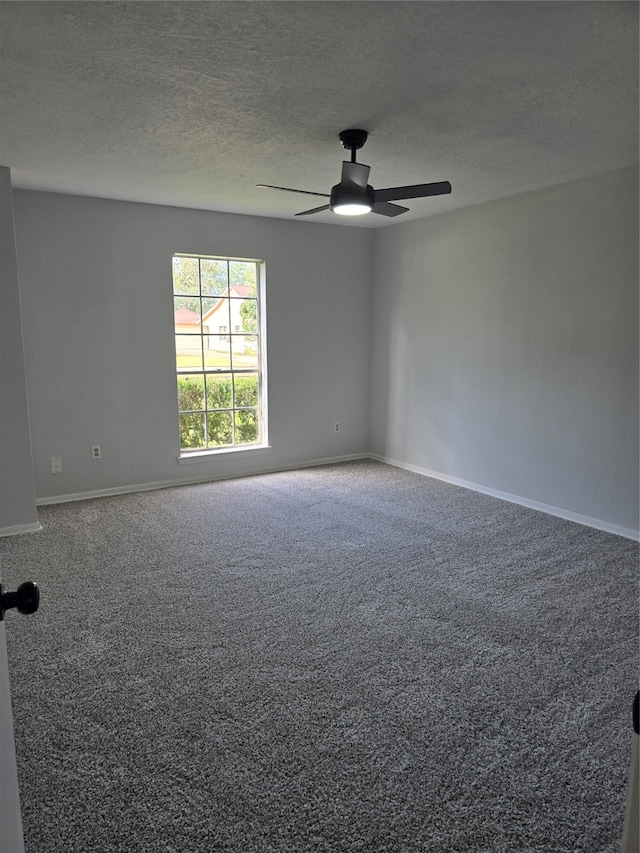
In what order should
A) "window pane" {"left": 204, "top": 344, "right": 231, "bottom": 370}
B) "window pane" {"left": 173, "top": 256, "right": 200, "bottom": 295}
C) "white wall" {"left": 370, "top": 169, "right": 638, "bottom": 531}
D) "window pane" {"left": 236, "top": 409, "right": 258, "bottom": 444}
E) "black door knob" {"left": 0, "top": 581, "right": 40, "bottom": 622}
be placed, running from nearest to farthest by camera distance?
"black door knob" {"left": 0, "top": 581, "right": 40, "bottom": 622} < "white wall" {"left": 370, "top": 169, "right": 638, "bottom": 531} < "window pane" {"left": 173, "top": 256, "right": 200, "bottom": 295} < "window pane" {"left": 204, "top": 344, "right": 231, "bottom": 370} < "window pane" {"left": 236, "top": 409, "right": 258, "bottom": 444}

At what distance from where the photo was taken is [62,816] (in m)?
1.65

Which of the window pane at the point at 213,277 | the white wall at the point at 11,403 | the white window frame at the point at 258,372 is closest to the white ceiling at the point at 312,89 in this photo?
the white wall at the point at 11,403

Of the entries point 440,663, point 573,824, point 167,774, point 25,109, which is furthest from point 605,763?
point 25,109

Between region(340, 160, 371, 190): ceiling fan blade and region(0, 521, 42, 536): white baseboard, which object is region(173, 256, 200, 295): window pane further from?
region(340, 160, 371, 190): ceiling fan blade

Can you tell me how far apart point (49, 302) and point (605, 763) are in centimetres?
448

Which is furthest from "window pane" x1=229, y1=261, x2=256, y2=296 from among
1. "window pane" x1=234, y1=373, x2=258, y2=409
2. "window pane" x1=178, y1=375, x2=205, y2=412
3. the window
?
"window pane" x1=178, y1=375, x2=205, y2=412

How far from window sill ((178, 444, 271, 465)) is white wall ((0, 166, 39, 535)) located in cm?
144

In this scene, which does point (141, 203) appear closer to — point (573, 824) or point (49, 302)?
point (49, 302)

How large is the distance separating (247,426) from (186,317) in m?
1.22

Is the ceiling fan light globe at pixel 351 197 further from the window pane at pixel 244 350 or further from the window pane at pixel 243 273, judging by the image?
the window pane at pixel 244 350

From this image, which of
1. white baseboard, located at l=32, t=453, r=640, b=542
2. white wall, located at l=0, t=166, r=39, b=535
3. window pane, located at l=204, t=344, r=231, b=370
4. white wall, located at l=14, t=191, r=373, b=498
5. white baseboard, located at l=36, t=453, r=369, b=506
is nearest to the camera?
white wall, located at l=0, t=166, r=39, b=535

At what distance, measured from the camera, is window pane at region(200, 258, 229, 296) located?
5129 millimetres

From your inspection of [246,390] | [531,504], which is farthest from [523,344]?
[246,390]

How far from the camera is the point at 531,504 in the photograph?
4496mm
